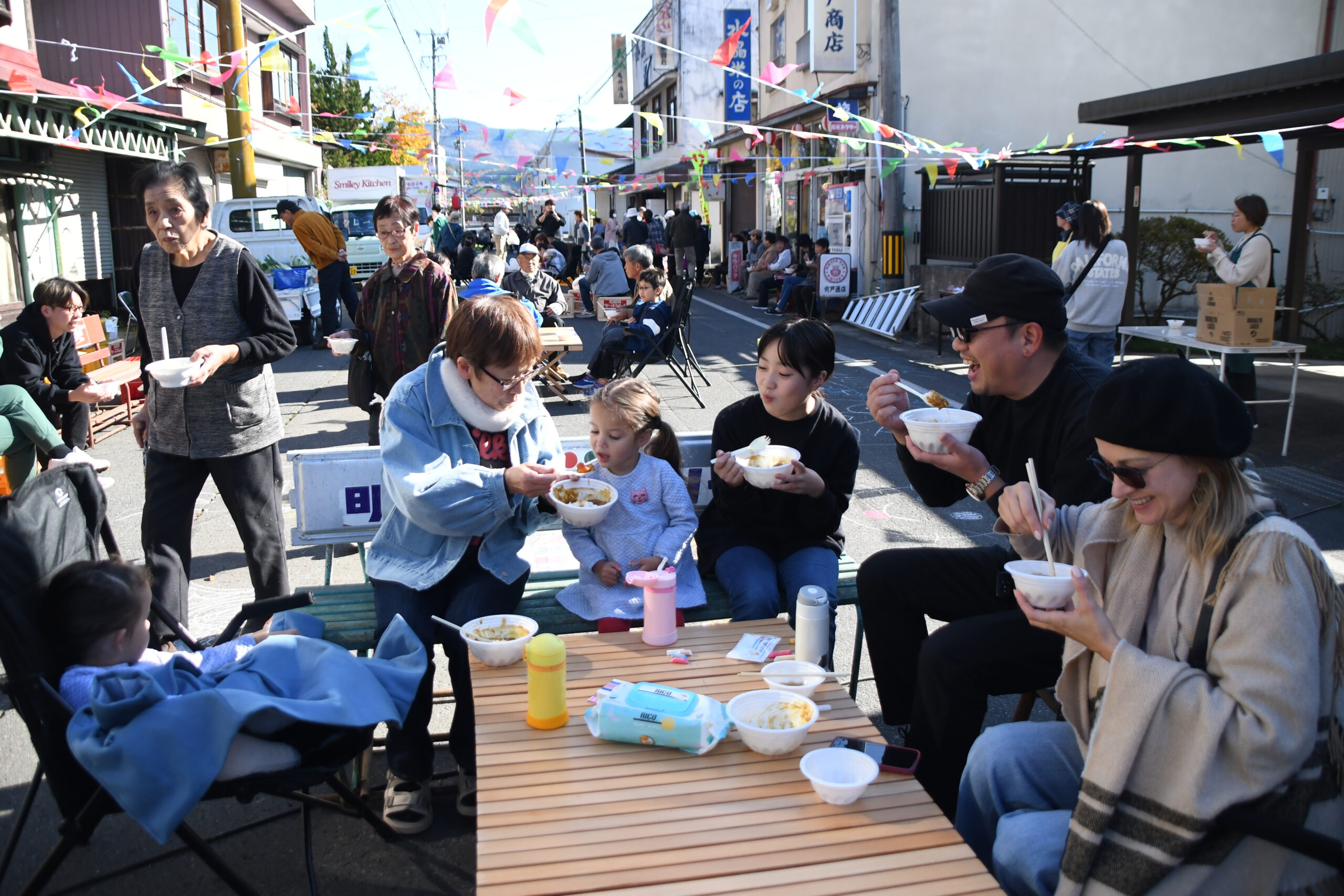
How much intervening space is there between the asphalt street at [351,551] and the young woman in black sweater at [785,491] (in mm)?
731

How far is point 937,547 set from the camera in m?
3.46

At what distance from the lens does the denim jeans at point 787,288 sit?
17453mm

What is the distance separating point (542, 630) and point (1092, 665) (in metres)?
1.74

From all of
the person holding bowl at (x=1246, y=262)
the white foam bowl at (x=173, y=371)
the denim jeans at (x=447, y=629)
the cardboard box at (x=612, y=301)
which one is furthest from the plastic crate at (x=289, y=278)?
the denim jeans at (x=447, y=629)

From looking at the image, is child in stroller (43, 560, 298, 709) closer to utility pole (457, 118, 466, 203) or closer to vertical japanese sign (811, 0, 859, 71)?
utility pole (457, 118, 466, 203)

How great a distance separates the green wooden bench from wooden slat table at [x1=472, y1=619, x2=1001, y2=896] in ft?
2.95

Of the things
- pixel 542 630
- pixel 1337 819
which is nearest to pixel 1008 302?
pixel 1337 819

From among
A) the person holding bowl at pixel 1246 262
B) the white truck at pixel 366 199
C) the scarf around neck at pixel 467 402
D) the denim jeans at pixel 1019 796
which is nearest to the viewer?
the denim jeans at pixel 1019 796

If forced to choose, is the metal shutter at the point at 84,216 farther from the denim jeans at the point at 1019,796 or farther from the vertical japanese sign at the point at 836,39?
the denim jeans at the point at 1019,796

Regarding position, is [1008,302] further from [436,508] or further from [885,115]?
[885,115]

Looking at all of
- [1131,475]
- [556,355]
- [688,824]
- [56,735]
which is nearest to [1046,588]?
[1131,475]

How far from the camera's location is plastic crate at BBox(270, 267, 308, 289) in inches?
530

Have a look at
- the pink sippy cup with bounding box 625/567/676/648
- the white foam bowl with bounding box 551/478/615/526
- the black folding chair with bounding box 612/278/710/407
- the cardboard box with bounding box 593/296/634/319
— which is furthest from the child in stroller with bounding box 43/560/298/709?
the cardboard box with bounding box 593/296/634/319

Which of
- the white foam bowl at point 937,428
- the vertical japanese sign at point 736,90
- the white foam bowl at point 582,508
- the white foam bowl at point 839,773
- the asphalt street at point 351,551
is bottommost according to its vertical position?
the asphalt street at point 351,551
